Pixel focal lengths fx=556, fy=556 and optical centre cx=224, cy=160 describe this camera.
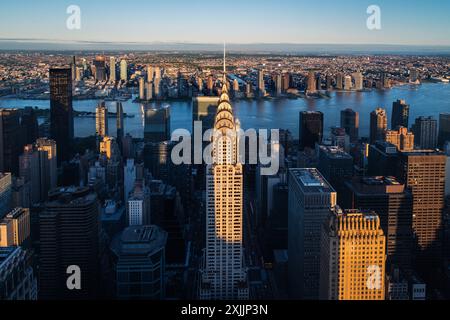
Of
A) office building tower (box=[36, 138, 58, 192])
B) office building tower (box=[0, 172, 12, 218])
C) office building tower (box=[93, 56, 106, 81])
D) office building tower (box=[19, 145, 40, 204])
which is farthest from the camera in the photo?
office building tower (box=[93, 56, 106, 81])

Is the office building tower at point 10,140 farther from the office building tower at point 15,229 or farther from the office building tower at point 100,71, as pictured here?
the office building tower at point 15,229

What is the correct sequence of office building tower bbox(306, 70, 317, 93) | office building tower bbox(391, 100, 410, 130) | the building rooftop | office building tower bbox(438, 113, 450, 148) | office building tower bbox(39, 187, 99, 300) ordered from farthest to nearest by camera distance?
office building tower bbox(306, 70, 317, 93) → office building tower bbox(391, 100, 410, 130) → office building tower bbox(438, 113, 450, 148) → office building tower bbox(39, 187, 99, 300) → the building rooftop

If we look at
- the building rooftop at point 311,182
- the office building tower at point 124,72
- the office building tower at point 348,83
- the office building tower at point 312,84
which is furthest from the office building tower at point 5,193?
the office building tower at point 312,84

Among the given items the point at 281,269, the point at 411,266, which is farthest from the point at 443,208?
the point at 281,269

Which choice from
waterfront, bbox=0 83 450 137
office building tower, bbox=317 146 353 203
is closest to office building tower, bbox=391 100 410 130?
waterfront, bbox=0 83 450 137

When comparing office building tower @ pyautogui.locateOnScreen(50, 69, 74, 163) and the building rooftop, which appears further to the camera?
office building tower @ pyautogui.locateOnScreen(50, 69, 74, 163)

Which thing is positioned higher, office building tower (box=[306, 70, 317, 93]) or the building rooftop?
office building tower (box=[306, 70, 317, 93])

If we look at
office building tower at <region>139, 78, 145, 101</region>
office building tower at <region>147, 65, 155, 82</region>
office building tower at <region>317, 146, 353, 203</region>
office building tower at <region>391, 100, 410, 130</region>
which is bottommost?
office building tower at <region>317, 146, 353, 203</region>

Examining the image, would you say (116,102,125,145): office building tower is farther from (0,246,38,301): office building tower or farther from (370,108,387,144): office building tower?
(0,246,38,301): office building tower
